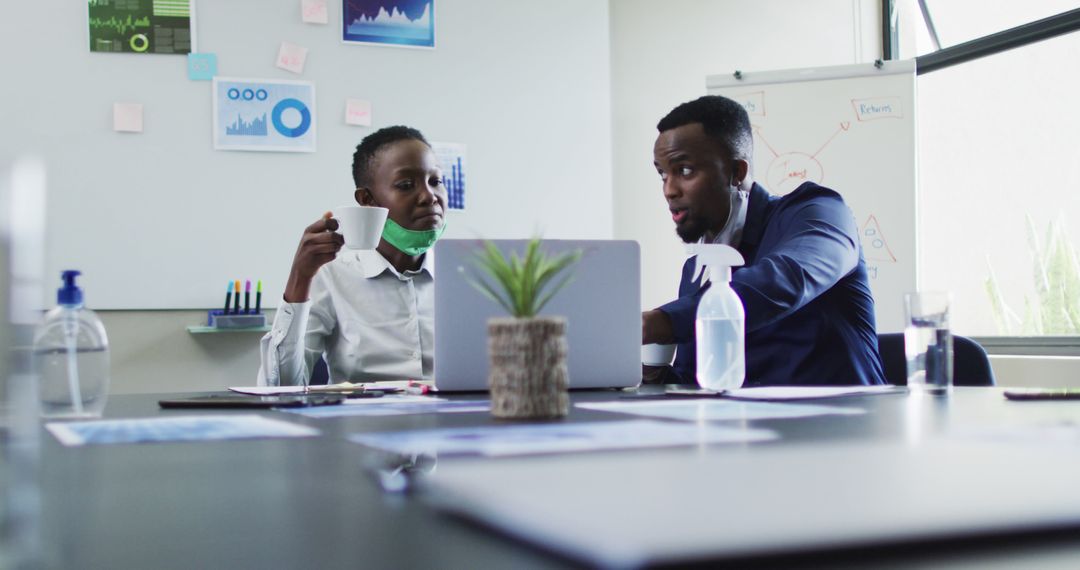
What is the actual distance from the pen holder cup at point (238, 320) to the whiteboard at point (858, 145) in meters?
1.78

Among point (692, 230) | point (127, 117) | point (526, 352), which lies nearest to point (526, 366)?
point (526, 352)

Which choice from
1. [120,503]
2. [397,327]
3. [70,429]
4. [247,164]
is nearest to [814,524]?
[120,503]

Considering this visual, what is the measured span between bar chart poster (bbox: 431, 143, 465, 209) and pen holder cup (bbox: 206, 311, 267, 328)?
Answer: 2.46 ft

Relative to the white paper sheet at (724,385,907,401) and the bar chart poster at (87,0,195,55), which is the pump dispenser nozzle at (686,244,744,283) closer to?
the white paper sheet at (724,385,907,401)

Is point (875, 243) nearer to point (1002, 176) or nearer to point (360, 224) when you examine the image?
point (1002, 176)

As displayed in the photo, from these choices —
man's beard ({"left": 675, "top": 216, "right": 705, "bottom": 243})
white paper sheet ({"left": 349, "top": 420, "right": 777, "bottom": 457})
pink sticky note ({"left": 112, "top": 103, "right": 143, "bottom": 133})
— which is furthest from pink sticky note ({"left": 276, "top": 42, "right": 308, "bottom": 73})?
white paper sheet ({"left": 349, "top": 420, "right": 777, "bottom": 457})

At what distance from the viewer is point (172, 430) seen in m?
0.89

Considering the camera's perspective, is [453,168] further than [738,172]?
Yes

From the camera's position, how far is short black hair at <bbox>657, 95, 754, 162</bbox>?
7.07ft

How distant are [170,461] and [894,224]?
120 inches

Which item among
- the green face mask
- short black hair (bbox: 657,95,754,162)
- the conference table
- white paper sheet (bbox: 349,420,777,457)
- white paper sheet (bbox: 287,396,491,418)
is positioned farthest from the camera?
the green face mask

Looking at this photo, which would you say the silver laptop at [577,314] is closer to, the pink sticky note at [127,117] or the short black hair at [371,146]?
the short black hair at [371,146]

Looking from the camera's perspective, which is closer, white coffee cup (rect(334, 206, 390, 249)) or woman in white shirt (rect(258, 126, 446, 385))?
white coffee cup (rect(334, 206, 390, 249))

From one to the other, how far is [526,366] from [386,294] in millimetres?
1430
